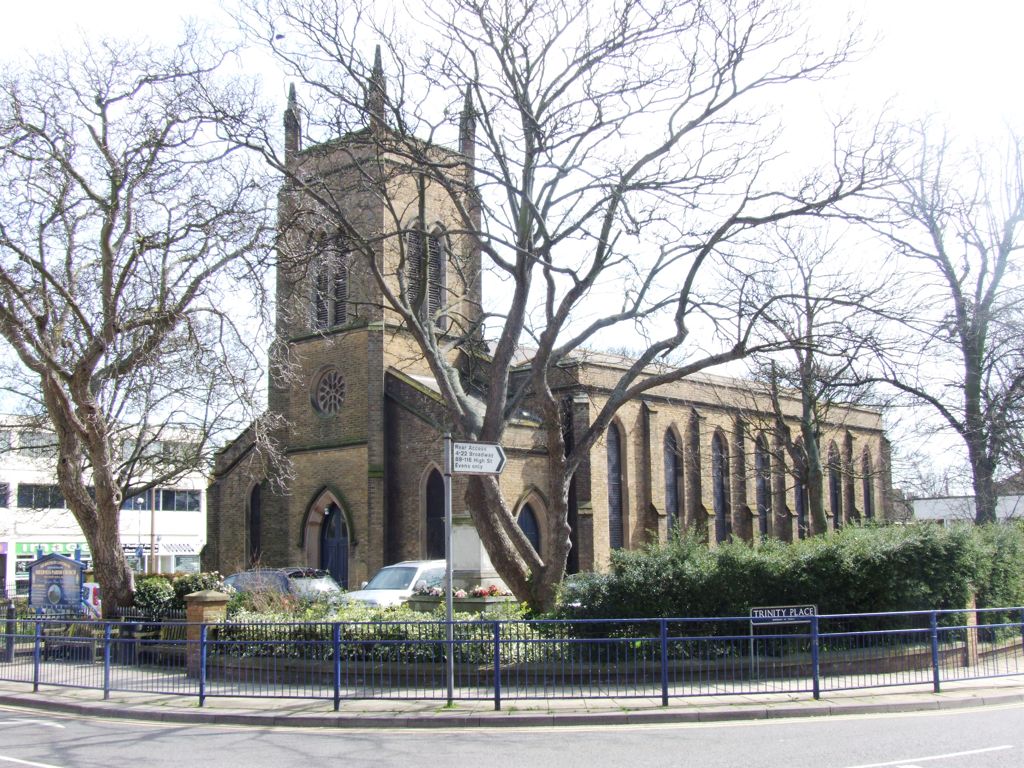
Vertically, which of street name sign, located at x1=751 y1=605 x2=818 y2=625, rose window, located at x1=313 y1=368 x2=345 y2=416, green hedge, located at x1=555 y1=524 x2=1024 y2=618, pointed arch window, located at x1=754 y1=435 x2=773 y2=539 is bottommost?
street name sign, located at x1=751 y1=605 x2=818 y2=625

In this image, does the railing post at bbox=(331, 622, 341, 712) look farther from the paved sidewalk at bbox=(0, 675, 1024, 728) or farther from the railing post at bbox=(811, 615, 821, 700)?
the railing post at bbox=(811, 615, 821, 700)

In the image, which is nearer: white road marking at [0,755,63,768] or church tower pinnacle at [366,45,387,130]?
white road marking at [0,755,63,768]

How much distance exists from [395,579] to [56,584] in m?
7.21

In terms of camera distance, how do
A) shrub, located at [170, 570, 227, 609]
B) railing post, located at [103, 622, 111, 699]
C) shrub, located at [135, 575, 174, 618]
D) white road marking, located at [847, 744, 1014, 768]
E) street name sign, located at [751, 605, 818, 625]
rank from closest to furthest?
white road marking, located at [847, 744, 1014, 768], street name sign, located at [751, 605, 818, 625], railing post, located at [103, 622, 111, 699], shrub, located at [135, 575, 174, 618], shrub, located at [170, 570, 227, 609]

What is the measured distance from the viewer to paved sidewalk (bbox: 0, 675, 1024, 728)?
1134 centimetres

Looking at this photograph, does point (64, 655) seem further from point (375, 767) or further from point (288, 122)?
point (288, 122)

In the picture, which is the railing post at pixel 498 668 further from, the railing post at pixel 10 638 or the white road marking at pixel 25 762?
the railing post at pixel 10 638

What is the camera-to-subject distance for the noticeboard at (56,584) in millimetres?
20609

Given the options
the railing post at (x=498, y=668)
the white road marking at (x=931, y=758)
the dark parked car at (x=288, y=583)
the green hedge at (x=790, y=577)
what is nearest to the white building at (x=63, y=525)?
the dark parked car at (x=288, y=583)

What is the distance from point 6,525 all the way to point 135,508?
10.4m

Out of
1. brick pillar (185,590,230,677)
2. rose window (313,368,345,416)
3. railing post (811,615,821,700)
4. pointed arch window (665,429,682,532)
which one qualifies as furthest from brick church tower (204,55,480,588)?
railing post (811,615,821,700)

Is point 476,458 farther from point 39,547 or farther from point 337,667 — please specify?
point 39,547

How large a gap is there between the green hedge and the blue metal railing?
42cm

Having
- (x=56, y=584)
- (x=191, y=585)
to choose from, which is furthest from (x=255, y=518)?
(x=56, y=584)
